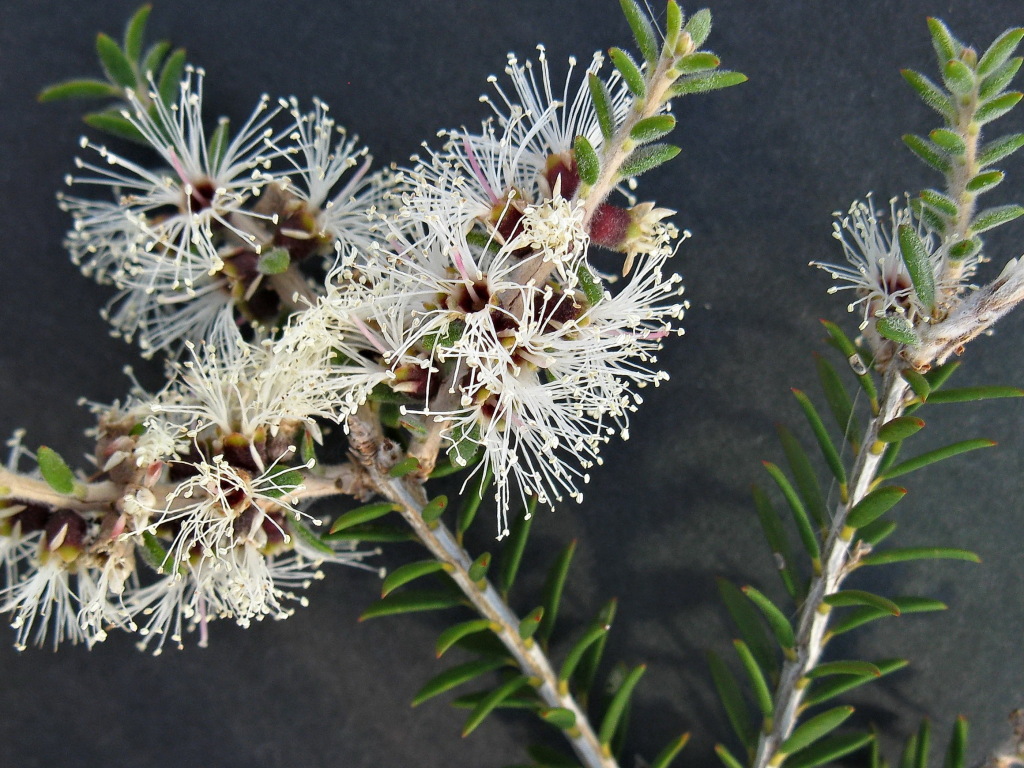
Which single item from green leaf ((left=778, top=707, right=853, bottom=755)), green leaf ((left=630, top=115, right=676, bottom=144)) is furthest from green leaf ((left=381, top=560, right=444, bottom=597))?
green leaf ((left=630, top=115, right=676, bottom=144))

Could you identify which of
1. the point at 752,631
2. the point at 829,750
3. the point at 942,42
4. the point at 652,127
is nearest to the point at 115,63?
the point at 652,127

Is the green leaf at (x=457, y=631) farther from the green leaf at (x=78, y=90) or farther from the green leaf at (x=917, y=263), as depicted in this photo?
the green leaf at (x=78, y=90)

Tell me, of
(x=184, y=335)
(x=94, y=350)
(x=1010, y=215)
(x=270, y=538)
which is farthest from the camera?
(x=94, y=350)

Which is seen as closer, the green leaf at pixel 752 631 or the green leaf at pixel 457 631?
the green leaf at pixel 457 631

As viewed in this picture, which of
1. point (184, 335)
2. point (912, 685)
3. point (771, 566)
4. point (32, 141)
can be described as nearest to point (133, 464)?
point (184, 335)

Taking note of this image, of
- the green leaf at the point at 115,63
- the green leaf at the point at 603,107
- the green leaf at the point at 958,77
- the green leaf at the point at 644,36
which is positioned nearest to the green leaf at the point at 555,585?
the green leaf at the point at 603,107

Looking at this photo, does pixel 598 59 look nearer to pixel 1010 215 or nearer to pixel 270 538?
pixel 1010 215
